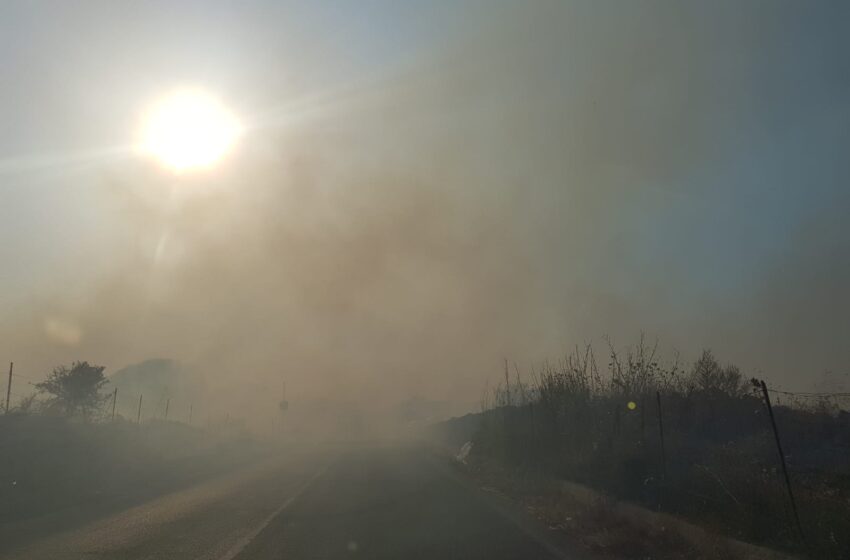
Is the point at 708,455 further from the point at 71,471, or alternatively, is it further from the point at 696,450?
the point at 71,471

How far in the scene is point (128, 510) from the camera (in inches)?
530

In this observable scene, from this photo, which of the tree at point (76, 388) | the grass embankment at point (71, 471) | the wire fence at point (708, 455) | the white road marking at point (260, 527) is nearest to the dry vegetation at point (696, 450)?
the wire fence at point (708, 455)

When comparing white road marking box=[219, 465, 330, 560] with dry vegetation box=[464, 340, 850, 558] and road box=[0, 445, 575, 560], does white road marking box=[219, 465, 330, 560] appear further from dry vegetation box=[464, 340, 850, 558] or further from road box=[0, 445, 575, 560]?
dry vegetation box=[464, 340, 850, 558]

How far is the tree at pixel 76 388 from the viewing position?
1457 inches

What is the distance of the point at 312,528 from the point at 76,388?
32.1 meters

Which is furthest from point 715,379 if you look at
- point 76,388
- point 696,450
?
point 76,388

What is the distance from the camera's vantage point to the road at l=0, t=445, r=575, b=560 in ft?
29.2

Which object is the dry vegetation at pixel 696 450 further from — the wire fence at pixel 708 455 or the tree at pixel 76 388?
the tree at pixel 76 388

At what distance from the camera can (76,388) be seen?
3766 cm

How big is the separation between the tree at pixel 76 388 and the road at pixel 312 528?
23220mm

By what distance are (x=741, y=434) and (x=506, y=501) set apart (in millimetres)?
7487

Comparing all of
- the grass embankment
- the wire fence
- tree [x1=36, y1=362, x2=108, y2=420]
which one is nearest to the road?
the grass embankment

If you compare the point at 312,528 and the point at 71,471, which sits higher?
the point at 71,471

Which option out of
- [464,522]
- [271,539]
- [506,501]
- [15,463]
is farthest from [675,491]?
[15,463]
